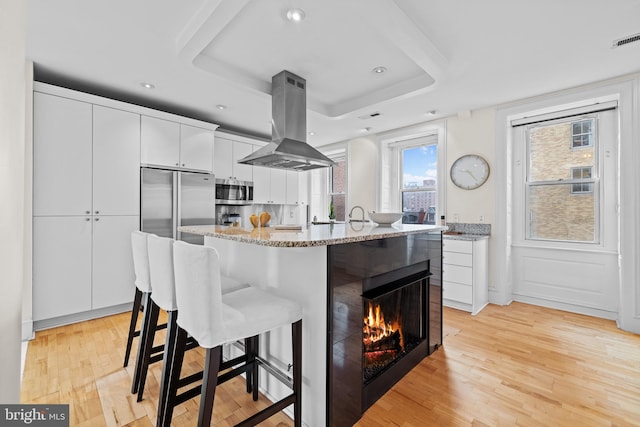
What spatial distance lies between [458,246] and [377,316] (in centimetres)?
195

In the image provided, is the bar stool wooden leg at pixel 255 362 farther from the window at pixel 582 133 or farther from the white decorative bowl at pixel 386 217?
the window at pixel 582 133

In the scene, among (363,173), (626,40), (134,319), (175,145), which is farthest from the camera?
(363,173)

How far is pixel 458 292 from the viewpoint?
3.44m

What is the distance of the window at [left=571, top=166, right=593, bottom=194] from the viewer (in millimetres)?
3355

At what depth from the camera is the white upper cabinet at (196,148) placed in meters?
3.76

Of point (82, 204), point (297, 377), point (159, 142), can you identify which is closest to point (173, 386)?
point (297, 377)

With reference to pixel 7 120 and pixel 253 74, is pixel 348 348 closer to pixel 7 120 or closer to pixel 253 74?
pixel 7 120

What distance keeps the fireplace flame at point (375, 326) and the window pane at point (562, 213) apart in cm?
283

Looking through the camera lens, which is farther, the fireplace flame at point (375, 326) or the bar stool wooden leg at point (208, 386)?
the fireplace flame at point (375, 326)

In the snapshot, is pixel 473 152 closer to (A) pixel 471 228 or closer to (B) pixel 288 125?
(A) pixel 471 228

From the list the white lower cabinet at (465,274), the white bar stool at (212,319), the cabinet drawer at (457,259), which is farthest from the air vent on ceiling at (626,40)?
the white bar stool at (212,319)

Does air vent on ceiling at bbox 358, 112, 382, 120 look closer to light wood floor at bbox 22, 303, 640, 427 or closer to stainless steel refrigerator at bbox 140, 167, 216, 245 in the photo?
stainless steel refrigerator at bbox 140, 167, 216, 245

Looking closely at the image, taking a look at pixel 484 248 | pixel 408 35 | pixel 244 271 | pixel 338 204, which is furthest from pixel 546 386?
pixel 338 204

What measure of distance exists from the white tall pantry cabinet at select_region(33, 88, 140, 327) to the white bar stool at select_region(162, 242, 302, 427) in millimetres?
2303
